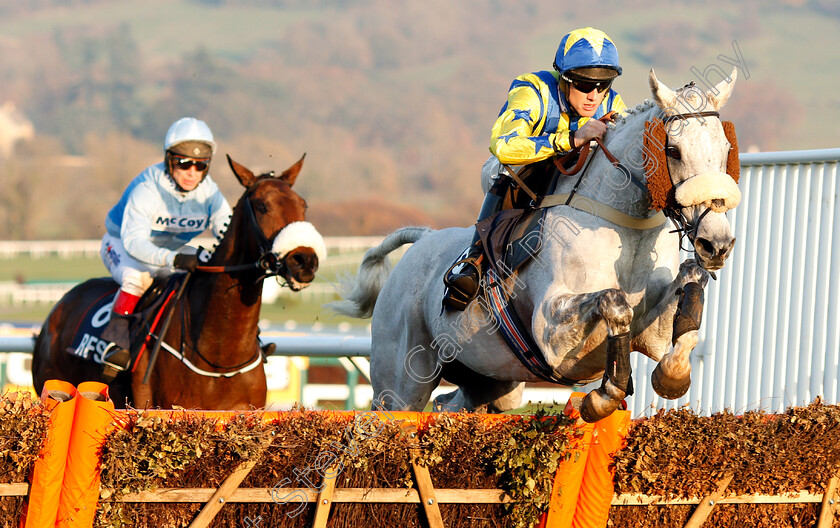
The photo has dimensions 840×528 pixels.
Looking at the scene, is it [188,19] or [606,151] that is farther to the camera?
[188,19]

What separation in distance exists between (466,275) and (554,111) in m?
0.84

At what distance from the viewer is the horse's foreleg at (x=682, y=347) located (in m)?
3.46

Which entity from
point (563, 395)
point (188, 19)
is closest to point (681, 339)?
point (563, 395)

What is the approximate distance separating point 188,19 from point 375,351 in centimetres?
7292

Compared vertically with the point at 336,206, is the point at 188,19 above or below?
above

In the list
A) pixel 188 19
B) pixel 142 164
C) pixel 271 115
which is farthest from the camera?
pixel 188 19

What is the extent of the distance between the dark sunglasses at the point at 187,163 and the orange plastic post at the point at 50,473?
2.49 metres

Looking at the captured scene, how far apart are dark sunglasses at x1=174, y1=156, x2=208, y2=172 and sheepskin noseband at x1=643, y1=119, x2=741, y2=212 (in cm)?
295

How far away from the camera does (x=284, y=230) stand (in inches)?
196

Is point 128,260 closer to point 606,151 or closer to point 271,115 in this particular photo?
point 606,151

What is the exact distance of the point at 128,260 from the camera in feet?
18.8

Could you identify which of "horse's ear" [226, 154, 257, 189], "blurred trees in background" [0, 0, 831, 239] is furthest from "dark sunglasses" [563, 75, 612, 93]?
"blurred trees in background" [0, 0, 831, 239]

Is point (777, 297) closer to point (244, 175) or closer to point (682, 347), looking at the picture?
point (682, 347)

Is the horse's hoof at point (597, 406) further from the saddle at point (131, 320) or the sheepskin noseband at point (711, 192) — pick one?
the saddle at point (131, 320)
